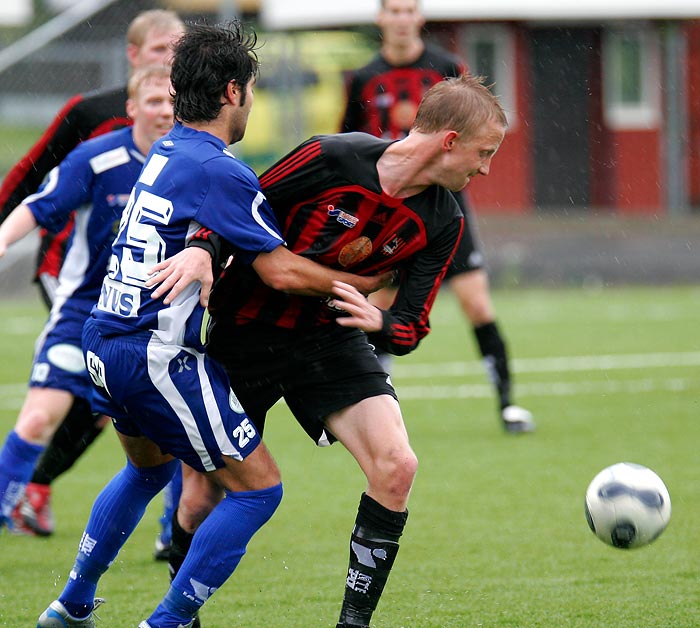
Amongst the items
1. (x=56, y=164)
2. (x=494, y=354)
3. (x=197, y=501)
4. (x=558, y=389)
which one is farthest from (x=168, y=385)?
(x=558, y=389)

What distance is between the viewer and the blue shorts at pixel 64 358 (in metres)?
5.41

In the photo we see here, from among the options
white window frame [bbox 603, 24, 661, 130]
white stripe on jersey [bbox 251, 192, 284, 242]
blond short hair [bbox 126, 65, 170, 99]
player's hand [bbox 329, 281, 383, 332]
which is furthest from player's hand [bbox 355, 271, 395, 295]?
white window frame [bbox 603, 24, 661, 130]

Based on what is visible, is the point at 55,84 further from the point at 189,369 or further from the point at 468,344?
the point at 189,369

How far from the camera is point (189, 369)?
3.71 metres

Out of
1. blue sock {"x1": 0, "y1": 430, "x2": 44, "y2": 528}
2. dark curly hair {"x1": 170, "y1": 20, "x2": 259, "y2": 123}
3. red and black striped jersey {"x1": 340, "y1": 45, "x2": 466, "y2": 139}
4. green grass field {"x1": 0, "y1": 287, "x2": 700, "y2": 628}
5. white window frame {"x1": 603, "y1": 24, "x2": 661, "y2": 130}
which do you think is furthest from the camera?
white window frame {"x1": 603, "y1": 24, "x2": 661, "y2": 130}

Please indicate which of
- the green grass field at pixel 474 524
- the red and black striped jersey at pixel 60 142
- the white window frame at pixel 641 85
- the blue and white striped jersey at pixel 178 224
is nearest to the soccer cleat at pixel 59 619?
the green grass field at pixel 474 524

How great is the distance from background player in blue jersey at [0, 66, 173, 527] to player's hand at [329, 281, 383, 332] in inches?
56.7

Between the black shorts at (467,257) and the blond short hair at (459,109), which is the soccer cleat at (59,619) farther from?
the black shorts at (467,257)

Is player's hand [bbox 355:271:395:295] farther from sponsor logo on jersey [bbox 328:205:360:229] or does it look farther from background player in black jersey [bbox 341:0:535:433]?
background player in black jersey [bbox 341:0:535:433]

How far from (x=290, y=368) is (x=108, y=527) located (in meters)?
0.81

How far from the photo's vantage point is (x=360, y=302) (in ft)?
13.0

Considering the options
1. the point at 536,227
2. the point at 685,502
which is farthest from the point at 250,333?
the point at 536,227

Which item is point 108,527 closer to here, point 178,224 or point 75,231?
point 178,224

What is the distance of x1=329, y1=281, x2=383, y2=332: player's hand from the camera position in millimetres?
3963
